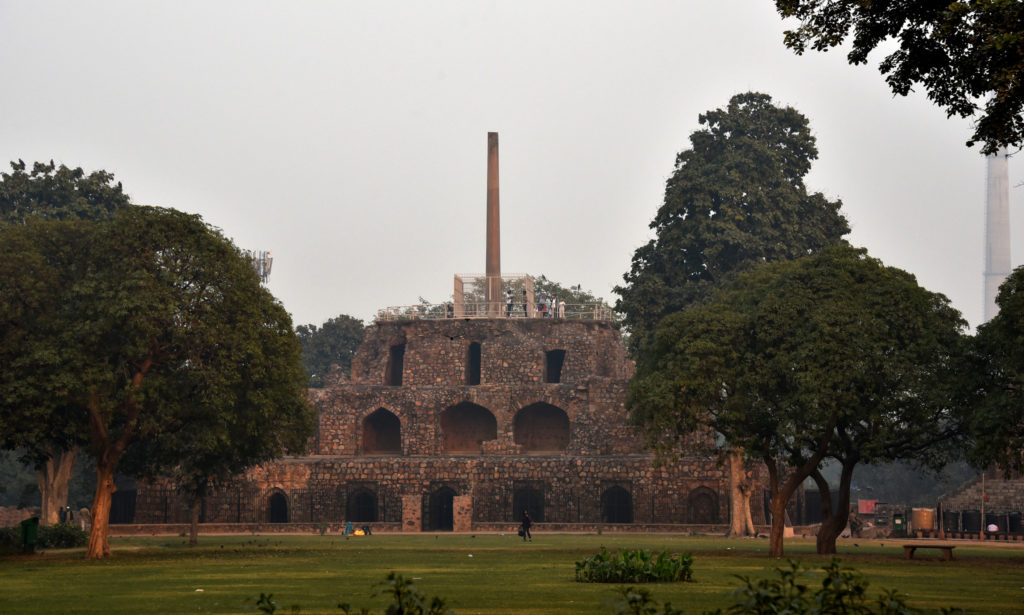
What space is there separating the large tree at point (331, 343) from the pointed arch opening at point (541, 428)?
2543cm

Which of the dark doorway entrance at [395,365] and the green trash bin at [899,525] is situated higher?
the dark doorway entrance at [395,365]

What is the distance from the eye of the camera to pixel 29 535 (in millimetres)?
33344

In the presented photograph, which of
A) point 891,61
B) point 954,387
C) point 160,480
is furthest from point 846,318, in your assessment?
point 160,480

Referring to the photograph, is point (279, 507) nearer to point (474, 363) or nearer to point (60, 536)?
point (474, 363)

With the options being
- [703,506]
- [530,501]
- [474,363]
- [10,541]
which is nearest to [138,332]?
[10,541]

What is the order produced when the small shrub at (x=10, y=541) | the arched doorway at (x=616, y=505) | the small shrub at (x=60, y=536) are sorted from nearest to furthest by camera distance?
the small shrub at (x=10, y=541), the small shrub at (x=60, y=536), the arched doorway at (x=616, y=505)

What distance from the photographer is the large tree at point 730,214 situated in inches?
2116

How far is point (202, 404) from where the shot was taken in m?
33.9

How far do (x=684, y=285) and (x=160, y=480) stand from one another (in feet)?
83.4

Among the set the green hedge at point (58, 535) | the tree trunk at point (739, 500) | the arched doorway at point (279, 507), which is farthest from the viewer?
the arched doorway at point (279, 507)

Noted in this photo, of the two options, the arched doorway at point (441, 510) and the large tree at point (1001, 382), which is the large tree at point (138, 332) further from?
the arched doorway at point (441, 510)

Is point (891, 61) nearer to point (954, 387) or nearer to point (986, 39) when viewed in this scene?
point (986, 39)

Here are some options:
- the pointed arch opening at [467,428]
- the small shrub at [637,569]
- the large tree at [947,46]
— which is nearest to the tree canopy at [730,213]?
the pointed arch opening at [467,428]

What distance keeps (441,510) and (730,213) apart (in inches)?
767
